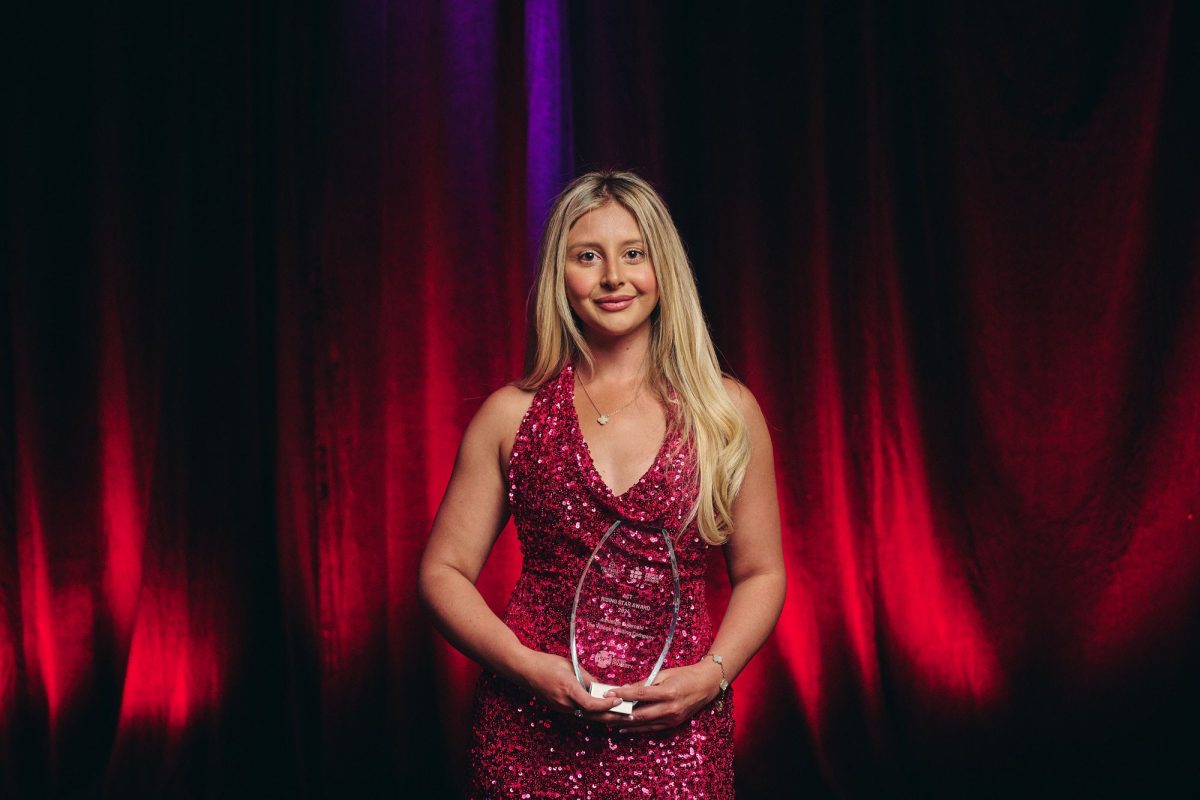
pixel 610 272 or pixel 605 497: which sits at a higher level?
pixel 610 272

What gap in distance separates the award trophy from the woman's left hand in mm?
72

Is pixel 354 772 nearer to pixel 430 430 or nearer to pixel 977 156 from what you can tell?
pixel 430 430

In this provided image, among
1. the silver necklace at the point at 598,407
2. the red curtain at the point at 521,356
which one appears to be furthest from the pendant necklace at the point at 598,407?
the red curtain at the point at 521,356

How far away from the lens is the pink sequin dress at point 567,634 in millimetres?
1505

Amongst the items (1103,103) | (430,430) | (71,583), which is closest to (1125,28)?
(1103,103)

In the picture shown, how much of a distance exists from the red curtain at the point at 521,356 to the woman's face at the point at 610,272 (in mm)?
1051

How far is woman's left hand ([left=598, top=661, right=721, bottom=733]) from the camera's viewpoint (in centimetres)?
136

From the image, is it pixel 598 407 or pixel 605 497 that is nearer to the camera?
pixel 605 497

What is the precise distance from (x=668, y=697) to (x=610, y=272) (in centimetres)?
65

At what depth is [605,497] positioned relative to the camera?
1.56 meters

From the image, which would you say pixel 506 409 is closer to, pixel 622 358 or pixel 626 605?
pixel 622 358

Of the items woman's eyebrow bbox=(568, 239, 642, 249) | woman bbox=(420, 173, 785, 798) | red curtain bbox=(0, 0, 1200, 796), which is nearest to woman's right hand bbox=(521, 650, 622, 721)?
woman bbox=(420, 173, 785, 798)

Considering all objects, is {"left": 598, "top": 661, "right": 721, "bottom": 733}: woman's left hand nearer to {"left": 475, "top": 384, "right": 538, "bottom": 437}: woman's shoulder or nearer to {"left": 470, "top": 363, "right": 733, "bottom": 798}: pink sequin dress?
{"left": 470, "top": 363, "right": 733, "bottom": 798}: pink sequin dress

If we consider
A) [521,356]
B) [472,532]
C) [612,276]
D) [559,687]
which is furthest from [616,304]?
[521,356]
